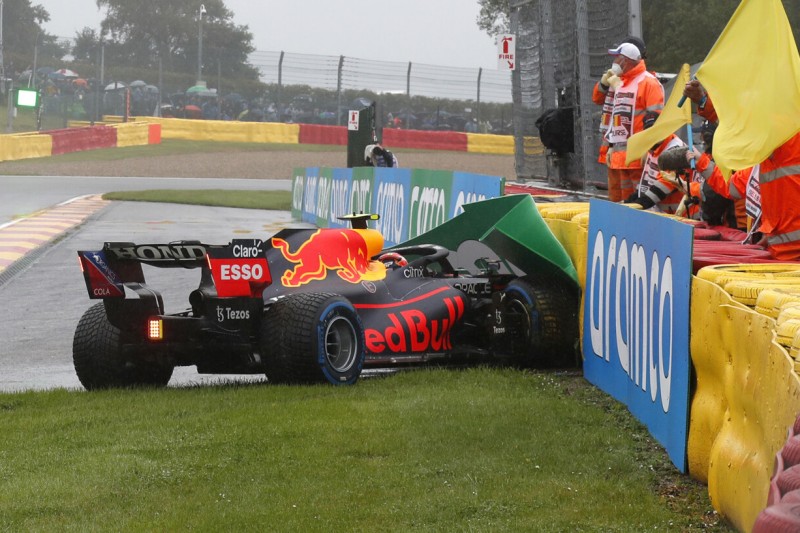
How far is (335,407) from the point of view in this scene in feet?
22.5

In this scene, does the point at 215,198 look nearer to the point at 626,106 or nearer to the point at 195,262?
the point at 626,106

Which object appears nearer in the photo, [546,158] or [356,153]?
[546,158]

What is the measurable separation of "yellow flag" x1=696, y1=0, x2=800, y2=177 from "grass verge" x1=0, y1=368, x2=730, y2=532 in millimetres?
1454

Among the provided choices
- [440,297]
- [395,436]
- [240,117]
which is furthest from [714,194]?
[240,117]

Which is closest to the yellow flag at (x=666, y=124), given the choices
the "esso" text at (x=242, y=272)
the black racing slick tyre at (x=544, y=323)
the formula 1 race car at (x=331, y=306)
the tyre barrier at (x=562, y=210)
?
the tyre barrier at (x=562, y=210)

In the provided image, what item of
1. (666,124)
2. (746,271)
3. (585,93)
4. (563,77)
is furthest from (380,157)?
(746,271)

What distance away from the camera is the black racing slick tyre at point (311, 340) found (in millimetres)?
7391

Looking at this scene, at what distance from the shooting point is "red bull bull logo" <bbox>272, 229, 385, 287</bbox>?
8.08 meters

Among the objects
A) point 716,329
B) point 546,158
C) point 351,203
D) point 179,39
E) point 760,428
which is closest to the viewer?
point 760,428

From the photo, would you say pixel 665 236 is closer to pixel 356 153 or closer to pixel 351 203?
pixel 351 203

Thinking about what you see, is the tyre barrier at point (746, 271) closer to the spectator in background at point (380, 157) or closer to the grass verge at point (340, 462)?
the grass verge at point (340, 462)

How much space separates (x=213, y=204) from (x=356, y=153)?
346 cm

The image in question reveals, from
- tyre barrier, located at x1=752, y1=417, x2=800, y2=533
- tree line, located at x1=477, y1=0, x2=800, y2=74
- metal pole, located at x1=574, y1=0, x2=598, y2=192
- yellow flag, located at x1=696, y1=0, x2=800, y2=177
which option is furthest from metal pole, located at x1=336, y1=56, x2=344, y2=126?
tyre barrier, located at x1=752, y1=417, x2=800, y2=533

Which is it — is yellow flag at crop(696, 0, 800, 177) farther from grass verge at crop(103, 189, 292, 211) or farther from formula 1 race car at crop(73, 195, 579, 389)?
grass verge at crop(103, 189, 292, 211)
